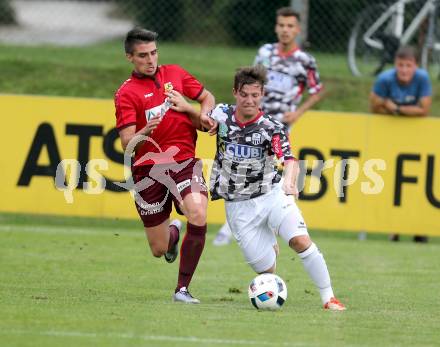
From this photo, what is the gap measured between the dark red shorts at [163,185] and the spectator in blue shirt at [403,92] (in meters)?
5.18

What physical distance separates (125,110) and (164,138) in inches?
15.4

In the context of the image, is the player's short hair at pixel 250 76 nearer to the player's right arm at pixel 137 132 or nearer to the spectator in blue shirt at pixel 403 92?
the player's right arm at pixel 137 132

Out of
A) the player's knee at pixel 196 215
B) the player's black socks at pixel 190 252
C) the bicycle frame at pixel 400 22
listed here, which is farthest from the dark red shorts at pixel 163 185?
the bicycle frame at pixel 400 22

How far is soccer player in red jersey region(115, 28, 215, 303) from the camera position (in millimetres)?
8797

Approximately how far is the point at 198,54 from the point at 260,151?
420 inches

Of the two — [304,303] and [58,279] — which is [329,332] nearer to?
[304,303]

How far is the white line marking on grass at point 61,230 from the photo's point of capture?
13.7 meters

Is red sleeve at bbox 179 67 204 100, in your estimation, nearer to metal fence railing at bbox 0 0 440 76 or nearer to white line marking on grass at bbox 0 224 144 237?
white line marking on grass at bbox 0 224 144 237

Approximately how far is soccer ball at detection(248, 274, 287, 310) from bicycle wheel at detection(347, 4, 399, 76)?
31.4 ft

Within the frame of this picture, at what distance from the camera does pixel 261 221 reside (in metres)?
8.66

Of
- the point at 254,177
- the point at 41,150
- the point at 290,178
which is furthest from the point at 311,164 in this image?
the point at 290,178

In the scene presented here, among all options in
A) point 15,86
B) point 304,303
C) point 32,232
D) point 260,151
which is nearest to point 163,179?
point 260,151

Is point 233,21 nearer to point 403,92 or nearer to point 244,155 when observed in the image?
point 403,92

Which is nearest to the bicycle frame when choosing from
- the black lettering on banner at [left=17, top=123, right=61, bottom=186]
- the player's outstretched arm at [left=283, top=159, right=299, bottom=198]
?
the black lettering on banner at [left=17, top=123, right=61, bottom=186]
